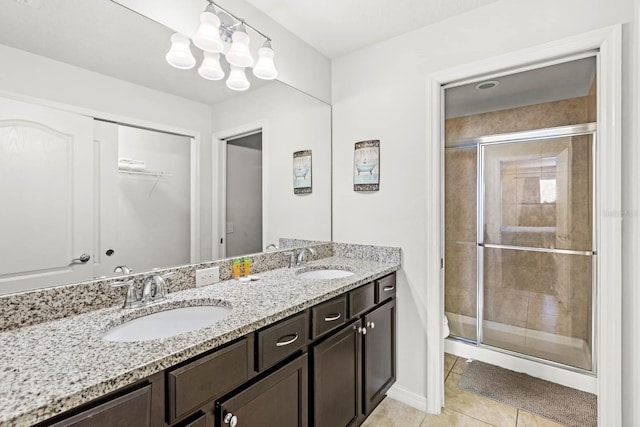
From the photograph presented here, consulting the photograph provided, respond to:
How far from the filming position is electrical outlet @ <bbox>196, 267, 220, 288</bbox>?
4.98 feet

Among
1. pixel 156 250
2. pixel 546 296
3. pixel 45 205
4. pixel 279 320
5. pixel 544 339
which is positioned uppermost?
pixel 45 205

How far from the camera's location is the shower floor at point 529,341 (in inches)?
94.7

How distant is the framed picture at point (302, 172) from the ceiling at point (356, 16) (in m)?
0.78

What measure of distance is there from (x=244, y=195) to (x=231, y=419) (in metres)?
1.18

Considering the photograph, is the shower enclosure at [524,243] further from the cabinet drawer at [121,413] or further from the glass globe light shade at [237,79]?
the cabinet drawer at [121,413]

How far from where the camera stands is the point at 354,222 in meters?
2.26

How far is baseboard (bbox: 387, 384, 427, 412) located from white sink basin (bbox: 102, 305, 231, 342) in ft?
4.72

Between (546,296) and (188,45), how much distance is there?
10.8 ft

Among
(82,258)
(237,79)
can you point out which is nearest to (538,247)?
(237,79)

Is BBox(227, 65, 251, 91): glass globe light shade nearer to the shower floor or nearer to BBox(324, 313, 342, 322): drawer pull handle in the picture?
BBox(324, 313, 342, 322): drawer pull handle

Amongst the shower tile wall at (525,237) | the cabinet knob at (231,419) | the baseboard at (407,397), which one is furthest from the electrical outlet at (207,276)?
the shower tile wall at (525,237)

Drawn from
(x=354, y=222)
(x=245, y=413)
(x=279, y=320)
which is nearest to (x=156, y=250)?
(x=279, y=320)

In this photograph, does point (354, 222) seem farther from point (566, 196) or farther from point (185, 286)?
point (566, 196)

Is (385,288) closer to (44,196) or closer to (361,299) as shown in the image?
(361,299)
